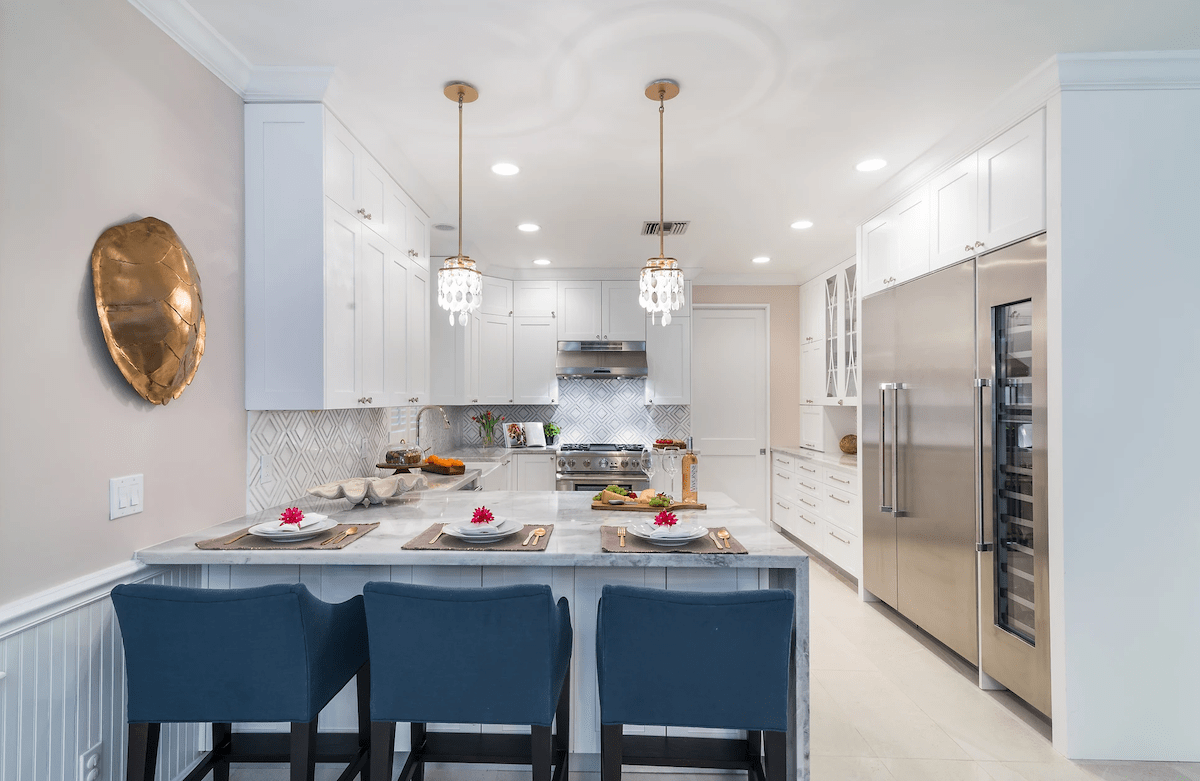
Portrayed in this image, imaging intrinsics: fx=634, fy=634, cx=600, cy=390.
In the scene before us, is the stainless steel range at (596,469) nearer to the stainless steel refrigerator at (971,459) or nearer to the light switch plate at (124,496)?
the stainless steel refrigerator at (971,459)

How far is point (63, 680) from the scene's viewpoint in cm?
162

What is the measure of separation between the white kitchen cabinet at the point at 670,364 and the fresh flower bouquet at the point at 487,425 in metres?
1.42

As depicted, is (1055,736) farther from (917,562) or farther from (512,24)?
(512,24)

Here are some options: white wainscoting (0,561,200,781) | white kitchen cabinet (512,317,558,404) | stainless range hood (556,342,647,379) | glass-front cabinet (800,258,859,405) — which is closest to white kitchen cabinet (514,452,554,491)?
white kitchen cabinet (512,317,558,404)

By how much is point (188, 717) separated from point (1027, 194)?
129 inches

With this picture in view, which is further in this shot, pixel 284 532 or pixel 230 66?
pixel 230 66

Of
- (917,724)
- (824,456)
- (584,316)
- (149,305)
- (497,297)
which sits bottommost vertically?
(917,724)

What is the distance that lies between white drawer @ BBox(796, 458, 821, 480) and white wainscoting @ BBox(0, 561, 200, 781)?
4.38m

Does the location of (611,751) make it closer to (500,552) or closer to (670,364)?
(500,552)

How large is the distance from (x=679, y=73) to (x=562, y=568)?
6.04ft

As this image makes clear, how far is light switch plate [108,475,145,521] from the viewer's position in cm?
177

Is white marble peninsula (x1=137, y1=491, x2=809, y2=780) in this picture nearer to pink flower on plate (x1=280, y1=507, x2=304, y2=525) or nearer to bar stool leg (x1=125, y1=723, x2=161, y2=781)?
pink flower on plate (x1=280, y1=507, x2=304, y2=525)

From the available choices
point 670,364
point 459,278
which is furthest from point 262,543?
point 670,364

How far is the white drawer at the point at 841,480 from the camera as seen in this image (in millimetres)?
4340
